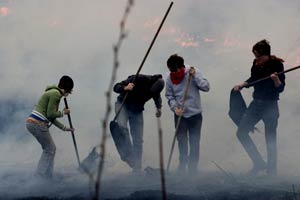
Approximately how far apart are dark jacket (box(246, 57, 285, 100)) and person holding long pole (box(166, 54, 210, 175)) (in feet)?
2.22

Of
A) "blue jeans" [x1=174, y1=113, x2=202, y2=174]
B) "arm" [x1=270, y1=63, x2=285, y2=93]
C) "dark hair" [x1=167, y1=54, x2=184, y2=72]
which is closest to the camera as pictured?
"arm" [x1=270, y1=63, x2=285, y2=93]

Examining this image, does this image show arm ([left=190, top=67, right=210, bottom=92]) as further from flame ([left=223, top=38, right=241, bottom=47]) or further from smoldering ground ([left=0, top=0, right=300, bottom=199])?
flame ([left=223, top=38, right=241, bottom=47])

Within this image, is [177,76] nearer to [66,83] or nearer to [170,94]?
[170,94]

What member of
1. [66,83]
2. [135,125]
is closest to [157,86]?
[135,125]

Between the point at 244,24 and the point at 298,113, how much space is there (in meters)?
3.54

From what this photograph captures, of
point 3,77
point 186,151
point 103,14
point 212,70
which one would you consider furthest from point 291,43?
point 3,77

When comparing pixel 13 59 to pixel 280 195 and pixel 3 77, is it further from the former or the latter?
pixel 280 195

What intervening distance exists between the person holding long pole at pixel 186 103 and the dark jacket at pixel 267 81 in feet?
2.22

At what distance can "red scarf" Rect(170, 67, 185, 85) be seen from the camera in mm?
7676

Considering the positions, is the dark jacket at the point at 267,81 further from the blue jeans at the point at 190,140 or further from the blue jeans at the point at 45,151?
the blue jeans at the point at 45,151

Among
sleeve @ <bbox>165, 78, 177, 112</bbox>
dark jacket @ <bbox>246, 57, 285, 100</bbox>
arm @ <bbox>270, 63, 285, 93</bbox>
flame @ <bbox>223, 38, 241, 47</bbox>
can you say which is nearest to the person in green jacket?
sleeve @ <bbox>165, 78, 177, 112</bbox>

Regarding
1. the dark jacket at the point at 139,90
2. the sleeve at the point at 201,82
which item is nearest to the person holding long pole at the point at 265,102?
the sleeve at the point at 201,82

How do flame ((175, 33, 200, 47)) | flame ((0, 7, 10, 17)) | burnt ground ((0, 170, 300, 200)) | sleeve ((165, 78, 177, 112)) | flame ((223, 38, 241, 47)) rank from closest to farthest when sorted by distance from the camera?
burnt ground ((0, 170, 300, 200))
sleeve ((165, 78, 177, 112))
flame ((223, 38, 241, 47))
flame ((175, 33, 200, 47))
flame ((0, 7, 10, 17))

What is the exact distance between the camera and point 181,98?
790cm
